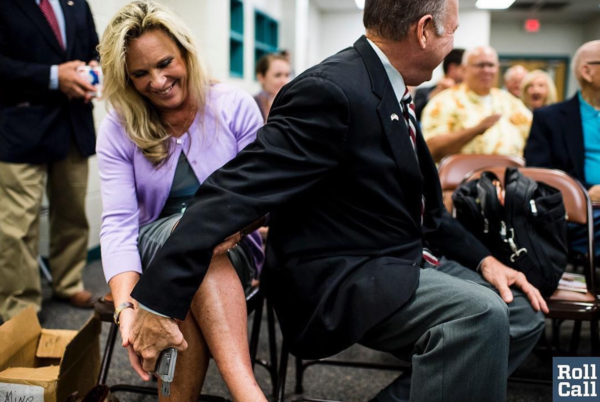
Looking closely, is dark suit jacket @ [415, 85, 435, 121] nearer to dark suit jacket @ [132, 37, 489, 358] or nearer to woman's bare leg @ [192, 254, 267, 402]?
dark suit jacket @ [132, 37, 489, 358]

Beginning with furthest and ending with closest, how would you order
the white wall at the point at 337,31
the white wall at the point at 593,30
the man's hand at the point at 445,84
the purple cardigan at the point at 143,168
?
the white wall at the point at 337,31, the white wall at the point at 593,30, the man's hand at the point at 445,84, the purple cardigan at the point at 143,168

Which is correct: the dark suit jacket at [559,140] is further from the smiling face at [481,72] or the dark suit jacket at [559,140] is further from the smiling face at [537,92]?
the smiling face at [537,92]

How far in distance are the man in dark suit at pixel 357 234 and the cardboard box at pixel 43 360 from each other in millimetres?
484

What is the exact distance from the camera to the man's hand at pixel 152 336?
45.5 inches

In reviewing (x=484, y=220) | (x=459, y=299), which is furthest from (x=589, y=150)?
(x=459, y=299)

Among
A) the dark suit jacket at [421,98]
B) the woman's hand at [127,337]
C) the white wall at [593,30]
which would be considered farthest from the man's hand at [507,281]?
the white wall at [593,30]

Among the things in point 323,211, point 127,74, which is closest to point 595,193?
point 323,211

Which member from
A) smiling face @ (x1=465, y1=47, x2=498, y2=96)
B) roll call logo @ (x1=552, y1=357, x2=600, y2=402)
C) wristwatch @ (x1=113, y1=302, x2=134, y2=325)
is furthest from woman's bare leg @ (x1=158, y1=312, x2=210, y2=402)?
smiling face @ (x1=465, y1=47, x2=498, y2=96)

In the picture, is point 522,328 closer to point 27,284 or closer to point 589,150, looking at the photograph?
point 589,150

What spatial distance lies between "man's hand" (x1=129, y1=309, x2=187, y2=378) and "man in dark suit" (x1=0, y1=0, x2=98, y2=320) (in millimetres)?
1704

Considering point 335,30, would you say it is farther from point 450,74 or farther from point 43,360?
point 43,360

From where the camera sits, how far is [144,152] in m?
1.58

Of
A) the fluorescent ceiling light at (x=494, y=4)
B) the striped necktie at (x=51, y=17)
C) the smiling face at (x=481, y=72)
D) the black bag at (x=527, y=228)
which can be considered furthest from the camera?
the fluorescent ceiling light at (x=494, y=4)

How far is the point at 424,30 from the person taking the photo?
1325 mm
